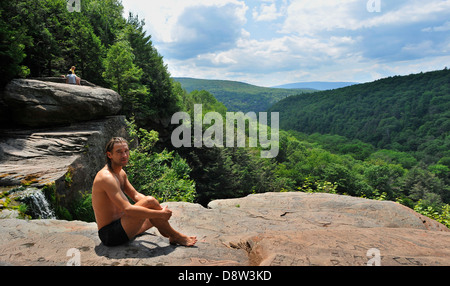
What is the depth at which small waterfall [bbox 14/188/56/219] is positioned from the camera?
6891 mm

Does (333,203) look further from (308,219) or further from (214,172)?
(214,172)

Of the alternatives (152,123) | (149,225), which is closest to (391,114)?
(152,123)

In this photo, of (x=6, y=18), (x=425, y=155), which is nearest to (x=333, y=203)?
(x=6, y=18)

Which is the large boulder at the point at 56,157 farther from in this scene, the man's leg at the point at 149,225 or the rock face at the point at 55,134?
the man's leg at the point at 149,225

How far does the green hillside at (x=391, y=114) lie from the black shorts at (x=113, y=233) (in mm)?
111749

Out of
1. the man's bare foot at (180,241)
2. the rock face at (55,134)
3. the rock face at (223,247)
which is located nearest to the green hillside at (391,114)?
the rock face at (223,247)

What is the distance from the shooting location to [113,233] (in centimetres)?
388

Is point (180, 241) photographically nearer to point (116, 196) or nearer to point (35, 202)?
point (116, 196)

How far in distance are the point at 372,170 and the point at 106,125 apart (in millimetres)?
58749

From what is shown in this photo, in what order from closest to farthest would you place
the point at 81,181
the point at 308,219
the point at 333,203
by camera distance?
1. the point at 308,219
2. the point at 333,203
3. the point at 81,181

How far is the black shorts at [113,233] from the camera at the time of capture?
12.7 ft

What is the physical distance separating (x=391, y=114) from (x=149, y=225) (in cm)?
16841

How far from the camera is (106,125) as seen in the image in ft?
44.3

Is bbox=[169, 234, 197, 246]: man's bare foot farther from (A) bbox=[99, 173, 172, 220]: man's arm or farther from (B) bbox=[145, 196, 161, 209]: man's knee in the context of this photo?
(A) bbox=[99, 173, 172, 220]: man's arm
